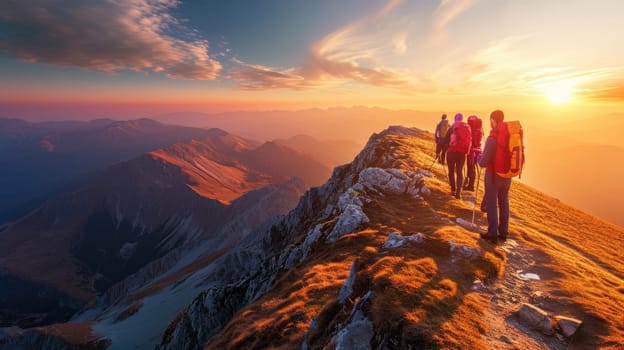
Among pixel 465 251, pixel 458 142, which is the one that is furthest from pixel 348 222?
pixel 458 142

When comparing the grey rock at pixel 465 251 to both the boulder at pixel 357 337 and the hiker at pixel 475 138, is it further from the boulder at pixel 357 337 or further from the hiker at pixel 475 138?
the hiker at pixel 475 138

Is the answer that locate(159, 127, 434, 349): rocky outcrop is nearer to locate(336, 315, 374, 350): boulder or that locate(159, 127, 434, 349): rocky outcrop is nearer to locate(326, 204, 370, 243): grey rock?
locate(326, 204, 370, 243): grey rock

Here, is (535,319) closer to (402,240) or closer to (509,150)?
(402,240)

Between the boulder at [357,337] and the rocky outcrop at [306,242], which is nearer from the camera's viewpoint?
the boulder at [357,337]

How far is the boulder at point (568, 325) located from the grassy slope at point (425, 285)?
30 cm

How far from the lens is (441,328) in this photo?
8.02m

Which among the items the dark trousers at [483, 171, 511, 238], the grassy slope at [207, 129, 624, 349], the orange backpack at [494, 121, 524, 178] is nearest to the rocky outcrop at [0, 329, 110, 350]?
the grassy slope at [207, 129, 624, 349]

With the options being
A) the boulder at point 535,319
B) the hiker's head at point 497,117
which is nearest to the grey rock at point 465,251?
the boulder at point 535,319

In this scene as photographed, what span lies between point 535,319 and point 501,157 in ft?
25.0

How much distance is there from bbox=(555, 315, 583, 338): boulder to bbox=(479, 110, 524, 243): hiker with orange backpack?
6404 mm

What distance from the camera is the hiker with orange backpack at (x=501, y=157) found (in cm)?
1352

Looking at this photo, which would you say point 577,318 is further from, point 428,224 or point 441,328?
point 428,224

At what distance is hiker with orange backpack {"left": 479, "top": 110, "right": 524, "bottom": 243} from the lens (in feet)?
44.3

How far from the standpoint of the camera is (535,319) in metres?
8.88
